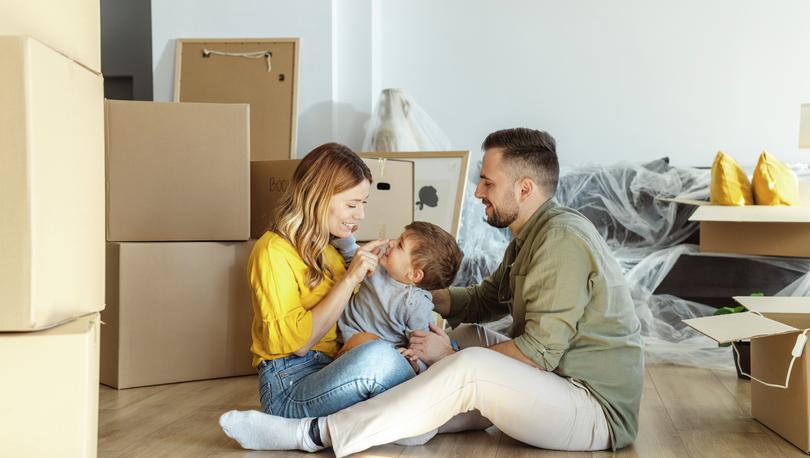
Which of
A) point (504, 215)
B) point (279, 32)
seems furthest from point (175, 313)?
point (279, 32)

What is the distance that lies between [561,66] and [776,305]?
8.34 ft

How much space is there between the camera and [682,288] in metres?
3.46

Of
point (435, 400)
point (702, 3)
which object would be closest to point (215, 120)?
point (435, 400)

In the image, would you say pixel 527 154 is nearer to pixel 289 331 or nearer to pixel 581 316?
pixel 581 316

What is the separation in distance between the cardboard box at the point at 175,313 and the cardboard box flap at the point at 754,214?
171 centimetres

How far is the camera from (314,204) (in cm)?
204

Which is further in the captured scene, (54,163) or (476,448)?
(476,448)

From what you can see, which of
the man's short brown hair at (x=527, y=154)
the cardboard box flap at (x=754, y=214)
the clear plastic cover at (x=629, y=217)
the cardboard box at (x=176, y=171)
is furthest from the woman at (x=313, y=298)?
the cardboard box flap at (x=754, y=214)

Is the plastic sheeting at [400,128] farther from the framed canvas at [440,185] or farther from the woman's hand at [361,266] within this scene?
the woman's hand at [361,266]

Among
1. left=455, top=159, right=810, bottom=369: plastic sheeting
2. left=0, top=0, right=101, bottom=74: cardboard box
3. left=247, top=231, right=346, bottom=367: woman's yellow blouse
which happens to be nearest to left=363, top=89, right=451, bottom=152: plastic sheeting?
left=455, top=159, right=810, bottom=369: plastic sheeting

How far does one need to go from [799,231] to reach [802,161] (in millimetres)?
1031

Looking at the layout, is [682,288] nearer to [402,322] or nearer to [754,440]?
[754,440]

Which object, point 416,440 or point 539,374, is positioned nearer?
point 539,374

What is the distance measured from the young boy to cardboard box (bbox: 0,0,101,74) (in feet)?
3.34
